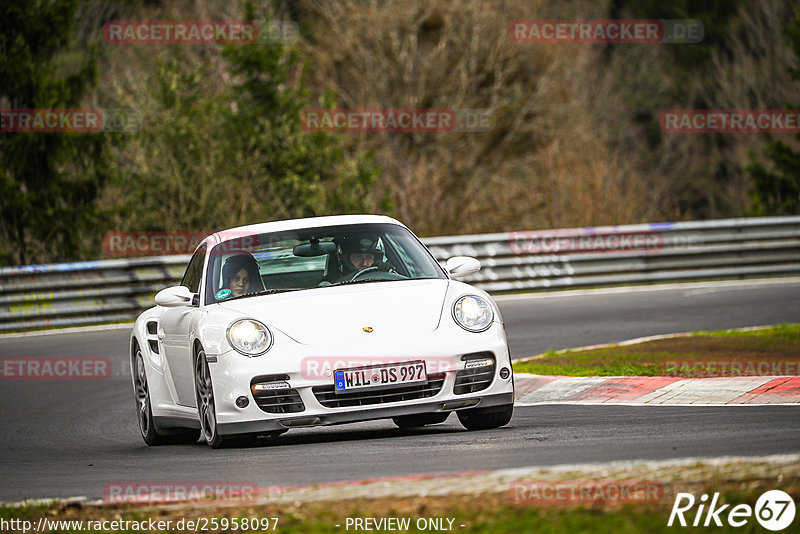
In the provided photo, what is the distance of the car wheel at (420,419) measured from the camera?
8.90m

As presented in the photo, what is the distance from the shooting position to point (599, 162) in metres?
32.5

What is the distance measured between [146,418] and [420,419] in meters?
2.23

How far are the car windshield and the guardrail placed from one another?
36.6 feet

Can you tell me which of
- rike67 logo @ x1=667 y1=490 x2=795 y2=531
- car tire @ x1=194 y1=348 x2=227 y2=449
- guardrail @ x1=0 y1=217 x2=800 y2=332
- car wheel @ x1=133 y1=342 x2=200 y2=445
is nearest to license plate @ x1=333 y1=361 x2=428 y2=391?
car tire @ x1=194 y1=348 x2=227 y2=449

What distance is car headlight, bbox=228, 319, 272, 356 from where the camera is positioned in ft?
27.1

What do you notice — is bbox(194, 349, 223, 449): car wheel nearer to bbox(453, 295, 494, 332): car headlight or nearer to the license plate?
the license plate

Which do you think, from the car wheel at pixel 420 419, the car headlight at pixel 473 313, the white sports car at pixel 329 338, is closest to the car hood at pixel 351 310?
the white sports car at pixel 329 338

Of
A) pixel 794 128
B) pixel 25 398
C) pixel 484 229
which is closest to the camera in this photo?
pixel 25 398

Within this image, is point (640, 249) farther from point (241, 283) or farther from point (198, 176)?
point (241, 283)

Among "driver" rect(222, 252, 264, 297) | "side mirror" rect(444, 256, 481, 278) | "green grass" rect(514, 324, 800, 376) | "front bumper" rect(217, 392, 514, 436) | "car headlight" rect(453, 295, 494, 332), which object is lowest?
"green grass" rect(514, 324, 800, 376)

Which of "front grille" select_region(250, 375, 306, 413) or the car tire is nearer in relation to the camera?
"front grille" select_region(250, 375, 306, 413)

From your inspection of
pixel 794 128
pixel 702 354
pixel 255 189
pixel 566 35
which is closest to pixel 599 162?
pixel 794 128

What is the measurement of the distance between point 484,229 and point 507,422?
91.2ft

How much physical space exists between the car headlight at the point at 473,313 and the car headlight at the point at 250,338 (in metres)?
1.16
